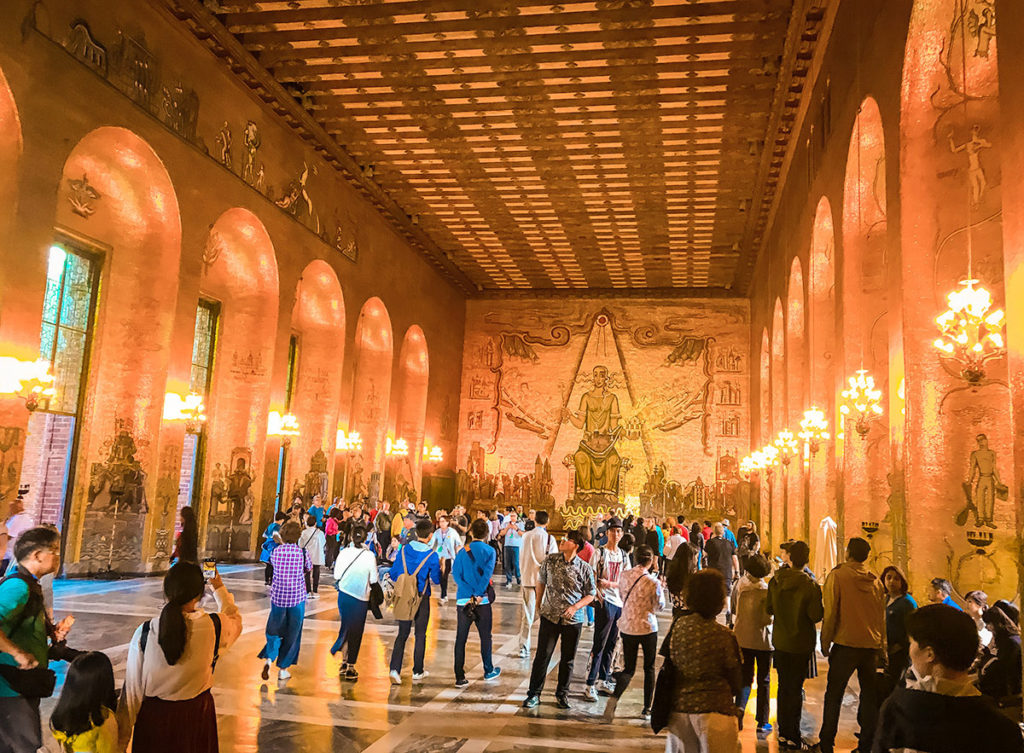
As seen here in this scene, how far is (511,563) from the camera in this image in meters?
15.3

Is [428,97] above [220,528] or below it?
above

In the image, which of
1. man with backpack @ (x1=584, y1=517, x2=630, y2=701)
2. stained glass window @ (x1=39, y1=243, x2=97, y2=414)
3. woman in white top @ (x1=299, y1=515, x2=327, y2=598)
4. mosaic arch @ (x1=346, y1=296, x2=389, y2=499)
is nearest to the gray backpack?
man with backpack @ (x1=584, y1=517, x2=630, y2=701)

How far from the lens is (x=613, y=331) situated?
27266mm

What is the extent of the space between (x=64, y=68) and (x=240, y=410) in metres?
7.17

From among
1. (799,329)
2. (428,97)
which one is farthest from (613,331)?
(428,97)

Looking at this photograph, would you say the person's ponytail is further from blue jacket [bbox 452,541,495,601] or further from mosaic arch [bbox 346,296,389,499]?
mosaic arch [bbox 346,296,389,499]

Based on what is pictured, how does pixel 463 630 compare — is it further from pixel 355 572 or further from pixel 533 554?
pixel 533 554

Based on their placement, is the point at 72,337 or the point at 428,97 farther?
the point at 428,97

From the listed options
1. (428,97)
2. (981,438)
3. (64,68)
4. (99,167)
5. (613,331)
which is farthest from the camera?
(613,331)

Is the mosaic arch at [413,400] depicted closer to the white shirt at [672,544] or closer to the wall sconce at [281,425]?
the wall sconce at [281,425]

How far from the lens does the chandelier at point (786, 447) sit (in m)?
14.2

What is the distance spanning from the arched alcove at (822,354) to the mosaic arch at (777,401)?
10.4 feet

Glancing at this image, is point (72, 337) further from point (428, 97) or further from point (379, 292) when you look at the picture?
point (379, 292)

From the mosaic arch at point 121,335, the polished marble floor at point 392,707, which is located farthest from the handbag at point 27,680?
the mosaic arch at point 121,335
